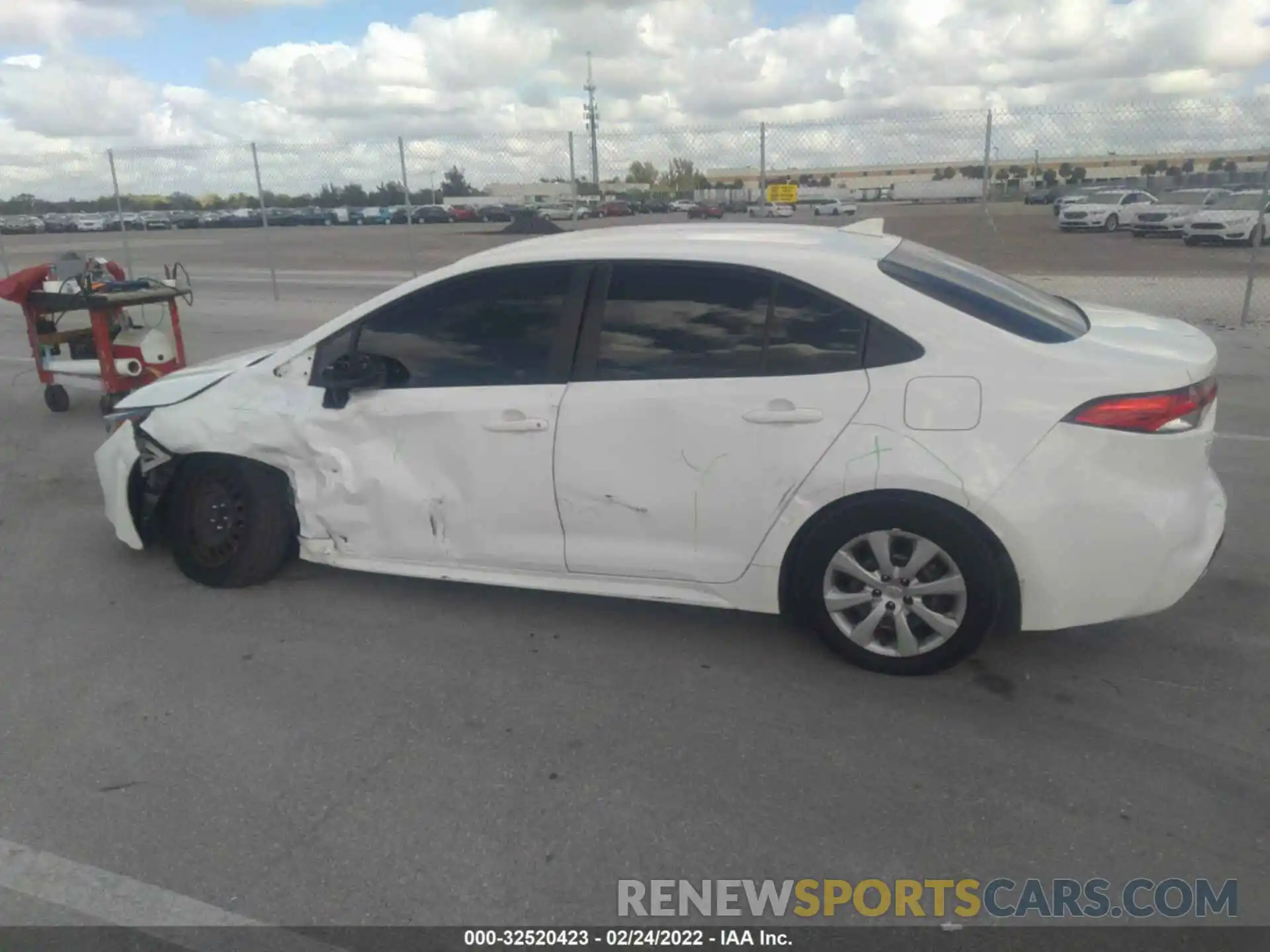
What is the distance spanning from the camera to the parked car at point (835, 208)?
17.5 meters

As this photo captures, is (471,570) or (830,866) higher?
(471,570)

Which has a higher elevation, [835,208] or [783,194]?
[783,194]

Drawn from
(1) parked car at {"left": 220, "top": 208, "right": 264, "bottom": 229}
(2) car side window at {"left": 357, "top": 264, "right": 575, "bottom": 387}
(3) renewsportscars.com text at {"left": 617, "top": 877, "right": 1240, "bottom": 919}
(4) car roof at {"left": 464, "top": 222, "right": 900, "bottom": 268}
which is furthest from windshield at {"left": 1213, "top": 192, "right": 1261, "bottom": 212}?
(1) parked car at {"left": 220, "top": 208, "right": 264, "bottom": 229}

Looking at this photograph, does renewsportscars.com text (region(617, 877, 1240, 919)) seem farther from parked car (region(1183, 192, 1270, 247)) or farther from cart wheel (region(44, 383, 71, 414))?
parked car (region(1183, 192, 1270, 247))

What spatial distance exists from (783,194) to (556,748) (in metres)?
11.5

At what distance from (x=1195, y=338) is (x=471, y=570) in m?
3.07

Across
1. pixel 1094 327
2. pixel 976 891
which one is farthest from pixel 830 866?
pixel 1094 327

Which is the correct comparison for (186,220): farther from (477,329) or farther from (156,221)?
(477,329)

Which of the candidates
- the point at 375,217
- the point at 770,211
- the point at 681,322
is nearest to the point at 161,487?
the point at 681,322

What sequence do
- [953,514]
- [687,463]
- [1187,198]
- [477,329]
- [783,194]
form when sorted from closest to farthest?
[953,514]
[687,463]
[477,329]
[783,194]
[1187,198]

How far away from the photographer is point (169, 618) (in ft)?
14.6

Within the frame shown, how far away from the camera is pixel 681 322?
379 centimetres

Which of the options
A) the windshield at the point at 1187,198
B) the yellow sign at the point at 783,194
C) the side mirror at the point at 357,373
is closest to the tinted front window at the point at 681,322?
the side mirror at the point at 357,373

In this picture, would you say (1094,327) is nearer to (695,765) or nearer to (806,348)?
(806,348)
